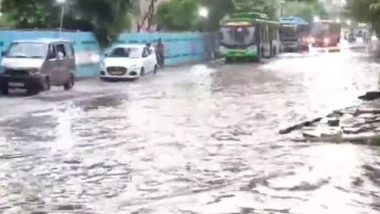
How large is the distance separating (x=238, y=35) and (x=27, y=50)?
90.3ft

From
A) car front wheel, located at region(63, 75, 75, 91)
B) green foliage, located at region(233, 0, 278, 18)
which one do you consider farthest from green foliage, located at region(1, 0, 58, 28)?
green foliage, located at region(233, 0, 278, 18)

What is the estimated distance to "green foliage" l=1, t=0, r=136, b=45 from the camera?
3934 cm

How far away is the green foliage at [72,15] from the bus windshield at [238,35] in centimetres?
1397

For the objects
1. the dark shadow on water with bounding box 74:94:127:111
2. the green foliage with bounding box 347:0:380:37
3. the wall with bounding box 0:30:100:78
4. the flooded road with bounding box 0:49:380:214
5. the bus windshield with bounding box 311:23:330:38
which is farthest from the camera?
the bus windshield with bounding box 311:23:330:38

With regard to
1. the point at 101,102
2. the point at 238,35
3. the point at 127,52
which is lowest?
the point at 101,102

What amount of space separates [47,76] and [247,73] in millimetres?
15561

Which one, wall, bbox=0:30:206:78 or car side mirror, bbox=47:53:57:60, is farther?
wall, bbox=0:30:206:78

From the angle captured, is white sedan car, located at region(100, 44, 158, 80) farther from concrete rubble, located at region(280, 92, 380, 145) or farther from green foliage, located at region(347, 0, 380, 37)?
concrete rubble, located at region(280, 92, 380, 145)

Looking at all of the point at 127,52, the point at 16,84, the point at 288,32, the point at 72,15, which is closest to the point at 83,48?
the point at 127,52

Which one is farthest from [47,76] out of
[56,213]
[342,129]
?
[56,213]

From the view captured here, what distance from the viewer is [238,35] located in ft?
175

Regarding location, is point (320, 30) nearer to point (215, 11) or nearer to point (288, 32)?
point (288, 32)

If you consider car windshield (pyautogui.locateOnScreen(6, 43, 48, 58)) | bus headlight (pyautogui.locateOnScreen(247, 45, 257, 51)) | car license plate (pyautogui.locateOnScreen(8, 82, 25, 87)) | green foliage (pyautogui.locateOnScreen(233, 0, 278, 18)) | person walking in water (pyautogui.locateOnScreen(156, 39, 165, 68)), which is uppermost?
green foliage (pyautogui.locateOnScreen(233, 0, 278, 18))

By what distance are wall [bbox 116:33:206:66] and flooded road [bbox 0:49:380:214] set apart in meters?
18.7
